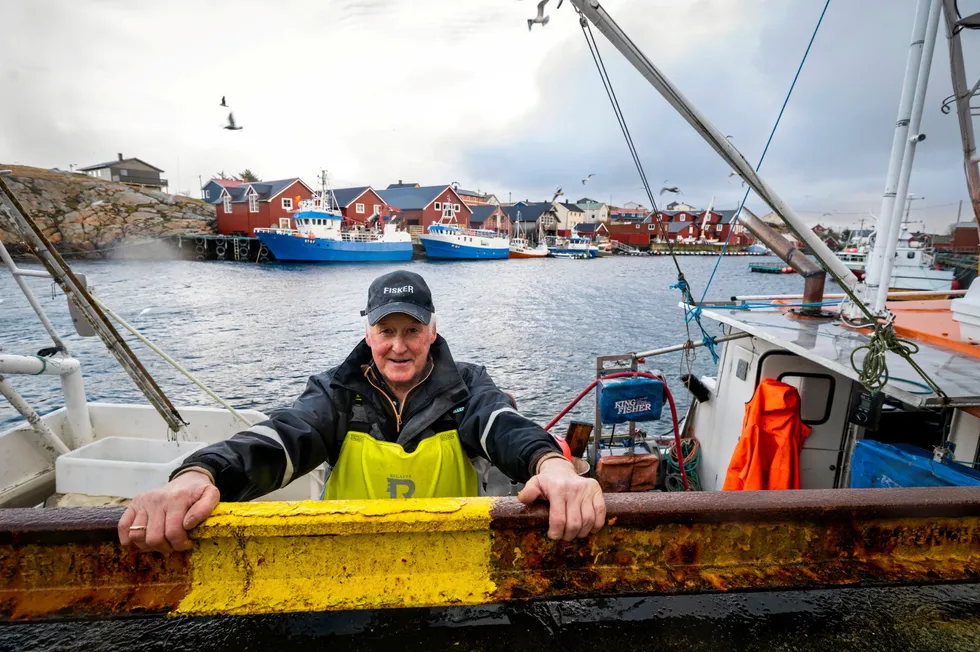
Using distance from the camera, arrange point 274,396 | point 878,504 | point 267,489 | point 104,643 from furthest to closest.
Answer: point 274,396
point 267,489
point 878,504
point 104,643

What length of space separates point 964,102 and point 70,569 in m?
9.80

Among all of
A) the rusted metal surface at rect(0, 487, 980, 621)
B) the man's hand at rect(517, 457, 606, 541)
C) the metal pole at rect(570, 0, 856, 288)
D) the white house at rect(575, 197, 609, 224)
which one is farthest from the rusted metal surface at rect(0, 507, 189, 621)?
the white house at rect(575, 197, 609, 224)

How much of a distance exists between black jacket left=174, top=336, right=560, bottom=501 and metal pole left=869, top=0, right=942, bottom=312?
4.53 meters

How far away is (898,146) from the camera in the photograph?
4887mm

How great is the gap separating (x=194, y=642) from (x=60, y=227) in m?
66.6

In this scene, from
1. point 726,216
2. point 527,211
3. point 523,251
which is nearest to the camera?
point 523,251

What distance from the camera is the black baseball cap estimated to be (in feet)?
8.34

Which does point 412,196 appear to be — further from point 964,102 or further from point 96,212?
point 964,102

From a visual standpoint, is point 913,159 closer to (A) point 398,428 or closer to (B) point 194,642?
(A) point 398,428

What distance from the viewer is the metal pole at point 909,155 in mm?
4539

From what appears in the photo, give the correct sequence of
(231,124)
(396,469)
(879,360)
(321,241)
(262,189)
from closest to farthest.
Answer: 1. (396,469)
2. (879,360)
3. (231,124)
4. (321,241)
5. (262,189)

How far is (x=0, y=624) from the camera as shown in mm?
1646

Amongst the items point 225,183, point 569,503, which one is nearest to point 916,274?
point 569,503

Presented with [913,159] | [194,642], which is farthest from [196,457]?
[913,159]
